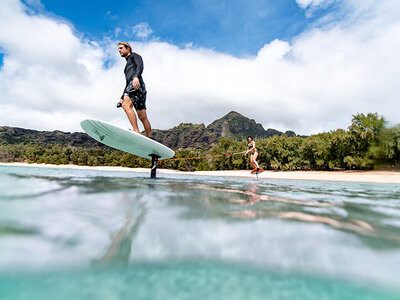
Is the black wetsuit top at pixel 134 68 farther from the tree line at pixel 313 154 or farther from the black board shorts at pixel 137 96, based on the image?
the tree line at pixel 313 154

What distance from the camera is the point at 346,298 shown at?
2.97 feet

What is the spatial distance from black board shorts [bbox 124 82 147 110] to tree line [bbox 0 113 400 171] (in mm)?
23329

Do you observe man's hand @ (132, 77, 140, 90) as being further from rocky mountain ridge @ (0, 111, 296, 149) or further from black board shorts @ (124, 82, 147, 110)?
rocky mountain ridge @ (0, 111, 296, 149)

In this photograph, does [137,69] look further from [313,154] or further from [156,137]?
[156,137]

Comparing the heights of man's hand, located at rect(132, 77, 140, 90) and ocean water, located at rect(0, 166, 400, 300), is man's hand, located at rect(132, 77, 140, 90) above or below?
above

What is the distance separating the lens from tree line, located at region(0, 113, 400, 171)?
20.9 metres

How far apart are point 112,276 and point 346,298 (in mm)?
1040

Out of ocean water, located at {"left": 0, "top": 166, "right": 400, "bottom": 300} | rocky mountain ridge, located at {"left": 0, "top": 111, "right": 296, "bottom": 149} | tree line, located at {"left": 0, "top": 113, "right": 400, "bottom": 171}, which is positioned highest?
rocky mountain ridge, located at {"left": 0, "top": 111, "right": 296, "bottom": 149}

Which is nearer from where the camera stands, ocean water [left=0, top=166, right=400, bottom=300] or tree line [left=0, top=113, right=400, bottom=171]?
ocean water [left=0, top=166, right=400, bottom=300]

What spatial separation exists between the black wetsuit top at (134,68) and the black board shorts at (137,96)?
0.14m

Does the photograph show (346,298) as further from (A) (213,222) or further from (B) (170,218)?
(B) (170,218)

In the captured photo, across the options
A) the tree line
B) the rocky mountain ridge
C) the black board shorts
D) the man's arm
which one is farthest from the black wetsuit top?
the rocky mountain ridge

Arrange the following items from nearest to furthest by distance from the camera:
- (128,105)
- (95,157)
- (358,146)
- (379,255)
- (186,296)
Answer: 1. (186,296)
2. (379,255)
3. (128,105)
4. (358,146)
5. (95,157)

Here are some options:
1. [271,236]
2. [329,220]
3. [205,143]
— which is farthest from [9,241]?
[205,143]
